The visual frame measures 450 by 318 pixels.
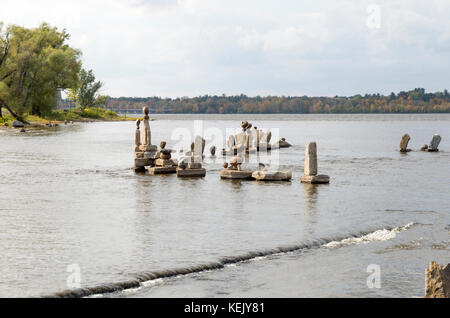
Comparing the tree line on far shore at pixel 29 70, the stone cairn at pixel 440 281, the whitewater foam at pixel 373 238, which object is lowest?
the whitewater foam at pixel 373 238

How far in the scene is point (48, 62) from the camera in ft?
348

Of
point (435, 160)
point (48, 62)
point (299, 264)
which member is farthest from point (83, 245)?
point (48, 62)

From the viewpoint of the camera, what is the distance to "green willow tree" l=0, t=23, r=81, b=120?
100750 millimetres

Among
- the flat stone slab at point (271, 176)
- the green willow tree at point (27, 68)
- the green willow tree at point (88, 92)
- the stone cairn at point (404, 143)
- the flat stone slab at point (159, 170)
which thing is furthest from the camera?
the green willow tree at point (88, 92)

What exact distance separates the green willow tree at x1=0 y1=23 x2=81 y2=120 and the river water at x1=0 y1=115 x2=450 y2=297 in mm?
74014

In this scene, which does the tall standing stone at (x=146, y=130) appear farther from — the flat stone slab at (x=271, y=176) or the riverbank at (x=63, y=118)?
the riverbank at (x=63, y=118)

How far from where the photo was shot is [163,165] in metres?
33.3

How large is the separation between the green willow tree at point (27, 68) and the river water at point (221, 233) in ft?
243

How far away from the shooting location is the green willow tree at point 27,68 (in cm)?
10075

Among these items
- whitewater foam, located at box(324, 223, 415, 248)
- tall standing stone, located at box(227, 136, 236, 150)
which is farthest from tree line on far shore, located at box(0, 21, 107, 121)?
whitewater foam, located at box(324, 223, 415, 248)

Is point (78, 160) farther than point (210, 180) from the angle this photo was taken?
Yes

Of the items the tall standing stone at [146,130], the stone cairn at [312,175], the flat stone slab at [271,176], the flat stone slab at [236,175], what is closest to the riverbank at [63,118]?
the tall standing stone at [146,130]

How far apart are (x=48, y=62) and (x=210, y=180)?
83.2 m
